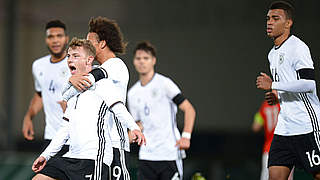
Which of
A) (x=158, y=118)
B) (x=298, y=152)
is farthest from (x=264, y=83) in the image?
(x=158, y=118)

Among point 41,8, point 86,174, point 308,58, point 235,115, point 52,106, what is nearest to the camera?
point 86,174

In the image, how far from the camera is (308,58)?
208 inches

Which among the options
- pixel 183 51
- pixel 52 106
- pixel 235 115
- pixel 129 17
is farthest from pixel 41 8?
pixel 52 106

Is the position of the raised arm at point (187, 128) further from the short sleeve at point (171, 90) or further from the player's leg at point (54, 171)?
the player's leg at point (54, 171)

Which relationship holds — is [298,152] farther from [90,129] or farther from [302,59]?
[90,129]

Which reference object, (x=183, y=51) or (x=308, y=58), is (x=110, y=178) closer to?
(x=308, y=58)

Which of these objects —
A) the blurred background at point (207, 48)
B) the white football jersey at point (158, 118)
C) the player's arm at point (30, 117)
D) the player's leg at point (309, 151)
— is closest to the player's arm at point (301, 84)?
the player's leg at point (309, 151)

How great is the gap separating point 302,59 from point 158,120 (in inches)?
95.7

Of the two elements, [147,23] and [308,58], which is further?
[147,23]

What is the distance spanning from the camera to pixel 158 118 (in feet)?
23.9

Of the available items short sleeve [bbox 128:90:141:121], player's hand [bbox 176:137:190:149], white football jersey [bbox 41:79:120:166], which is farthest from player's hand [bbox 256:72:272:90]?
short sleeve [bbox 128:90:141:121]

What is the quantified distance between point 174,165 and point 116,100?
253cm

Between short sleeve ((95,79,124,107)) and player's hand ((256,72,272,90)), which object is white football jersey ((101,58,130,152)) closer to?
short sleeve ((95,79,124,107))

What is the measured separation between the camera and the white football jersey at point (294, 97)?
5316 millimetres
